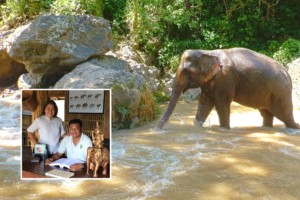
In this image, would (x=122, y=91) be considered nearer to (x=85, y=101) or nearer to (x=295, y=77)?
(x=85, y=101)

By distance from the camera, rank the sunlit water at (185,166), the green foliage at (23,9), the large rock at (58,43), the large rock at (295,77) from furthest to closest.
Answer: the green foliage at (23,9), the large rock at (295,77), the large rock at (58,43), the sunlit water at (185,166)

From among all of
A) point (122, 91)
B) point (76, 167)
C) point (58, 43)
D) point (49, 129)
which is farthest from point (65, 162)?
point (58, 43)

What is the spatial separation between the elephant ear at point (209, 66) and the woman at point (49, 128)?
2.85 m

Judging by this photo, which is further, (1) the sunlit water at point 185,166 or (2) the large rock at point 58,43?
(2) the large rock at point 58,43

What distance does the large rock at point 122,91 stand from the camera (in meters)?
4.74

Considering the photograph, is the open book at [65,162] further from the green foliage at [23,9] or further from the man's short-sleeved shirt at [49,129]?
the green foliage at [23,9]

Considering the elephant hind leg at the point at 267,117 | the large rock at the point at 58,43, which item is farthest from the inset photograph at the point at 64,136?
the large rock at the point at 58,43

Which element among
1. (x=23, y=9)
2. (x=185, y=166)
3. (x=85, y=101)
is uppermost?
(x=23, y=9)

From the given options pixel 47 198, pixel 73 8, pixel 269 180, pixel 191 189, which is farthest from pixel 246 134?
pixel 73 8

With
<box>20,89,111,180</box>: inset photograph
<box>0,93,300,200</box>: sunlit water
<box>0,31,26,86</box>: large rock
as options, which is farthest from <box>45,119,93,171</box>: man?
<box>0,31,26,86</box>: large rock

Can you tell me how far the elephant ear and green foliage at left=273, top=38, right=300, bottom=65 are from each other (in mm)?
4851

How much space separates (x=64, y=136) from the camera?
1.79 m

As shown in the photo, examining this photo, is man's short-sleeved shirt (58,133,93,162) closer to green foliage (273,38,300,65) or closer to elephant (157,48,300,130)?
elephant (157,48,300,130)

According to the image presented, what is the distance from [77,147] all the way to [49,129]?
15 cm
